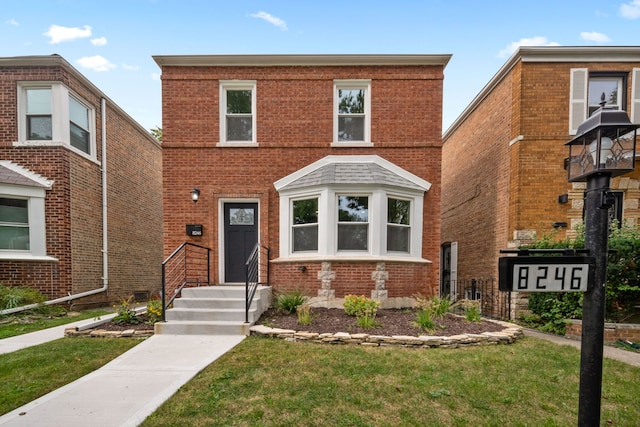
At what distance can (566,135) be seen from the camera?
7355mm

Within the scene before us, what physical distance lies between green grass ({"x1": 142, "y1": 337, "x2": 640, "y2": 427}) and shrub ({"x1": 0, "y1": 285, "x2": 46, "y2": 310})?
630 cm

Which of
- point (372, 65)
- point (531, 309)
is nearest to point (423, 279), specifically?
point (531, 309)

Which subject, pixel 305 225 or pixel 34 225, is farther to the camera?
pixel 34 225

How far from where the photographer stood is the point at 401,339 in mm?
4895

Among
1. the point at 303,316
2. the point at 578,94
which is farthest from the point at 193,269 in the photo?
the point at 578,94

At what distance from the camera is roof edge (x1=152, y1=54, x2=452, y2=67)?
7457mm

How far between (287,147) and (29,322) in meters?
7.08

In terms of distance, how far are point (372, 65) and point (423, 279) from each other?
5433mm

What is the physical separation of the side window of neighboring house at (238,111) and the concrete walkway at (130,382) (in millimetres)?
4869

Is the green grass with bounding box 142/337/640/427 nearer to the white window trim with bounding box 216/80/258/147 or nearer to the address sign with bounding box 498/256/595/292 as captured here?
the address sign with bounding box 498/256/595/292

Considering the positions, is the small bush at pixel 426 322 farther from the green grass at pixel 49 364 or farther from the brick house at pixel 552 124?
the green grass at pixel 49 364

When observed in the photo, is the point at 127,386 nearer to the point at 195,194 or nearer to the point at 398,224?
the point at 195,194

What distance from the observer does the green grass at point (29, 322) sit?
6016mm

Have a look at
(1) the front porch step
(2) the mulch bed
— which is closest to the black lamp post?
(2) the mulch bed
